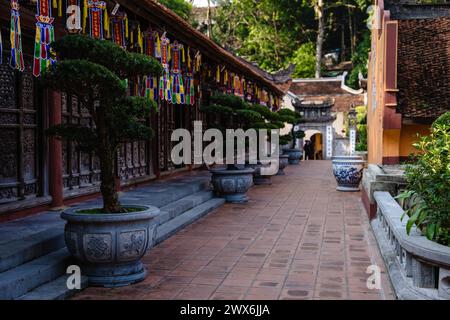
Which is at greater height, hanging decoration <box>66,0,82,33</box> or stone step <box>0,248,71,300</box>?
hanging decoration <box>66,0,82,33</box>

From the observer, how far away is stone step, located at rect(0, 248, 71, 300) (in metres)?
4.30

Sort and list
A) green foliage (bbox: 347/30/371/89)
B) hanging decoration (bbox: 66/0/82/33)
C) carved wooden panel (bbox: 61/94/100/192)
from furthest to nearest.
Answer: green foliage (bbox: 347/30/371/89) < carved wooden panel (bbox: 61/94/100/192) < hanging decoration (bbox: 66/0/82/33)

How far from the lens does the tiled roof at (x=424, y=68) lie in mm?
10820

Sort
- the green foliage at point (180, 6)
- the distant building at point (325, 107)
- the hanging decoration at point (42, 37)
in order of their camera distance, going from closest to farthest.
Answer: the hanging decoration at point (42, 37) → the green foliage at point (180, 6) → the distant building at point (325, 107)

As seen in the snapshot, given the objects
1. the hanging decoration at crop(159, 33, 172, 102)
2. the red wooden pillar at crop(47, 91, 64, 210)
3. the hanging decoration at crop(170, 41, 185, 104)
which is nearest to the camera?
the red wooden pillar at crop(47, 91, 64, 210)

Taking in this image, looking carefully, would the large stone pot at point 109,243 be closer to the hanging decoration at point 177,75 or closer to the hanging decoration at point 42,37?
the hanging decoration at point 42,37

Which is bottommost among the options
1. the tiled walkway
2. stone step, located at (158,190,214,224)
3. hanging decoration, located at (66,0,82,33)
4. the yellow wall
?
the tiled walkway

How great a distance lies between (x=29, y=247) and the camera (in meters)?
5.06

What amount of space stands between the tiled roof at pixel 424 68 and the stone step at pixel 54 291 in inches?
312

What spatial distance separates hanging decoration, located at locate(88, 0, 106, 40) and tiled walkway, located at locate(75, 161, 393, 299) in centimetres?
299

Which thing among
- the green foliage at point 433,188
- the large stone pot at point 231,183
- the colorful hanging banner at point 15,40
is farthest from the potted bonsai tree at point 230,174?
the green foliage at point 433,188

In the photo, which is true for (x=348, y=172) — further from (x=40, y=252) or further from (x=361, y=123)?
(x=361, y=123)

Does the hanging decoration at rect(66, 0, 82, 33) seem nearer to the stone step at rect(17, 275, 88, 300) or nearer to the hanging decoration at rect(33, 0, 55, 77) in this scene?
the hanging decoration at rect(33, 0, 55, 77)

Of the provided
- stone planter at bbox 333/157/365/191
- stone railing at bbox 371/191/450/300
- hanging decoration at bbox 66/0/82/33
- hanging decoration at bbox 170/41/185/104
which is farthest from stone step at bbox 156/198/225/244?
stone planter at bbox 333/157/365/191
